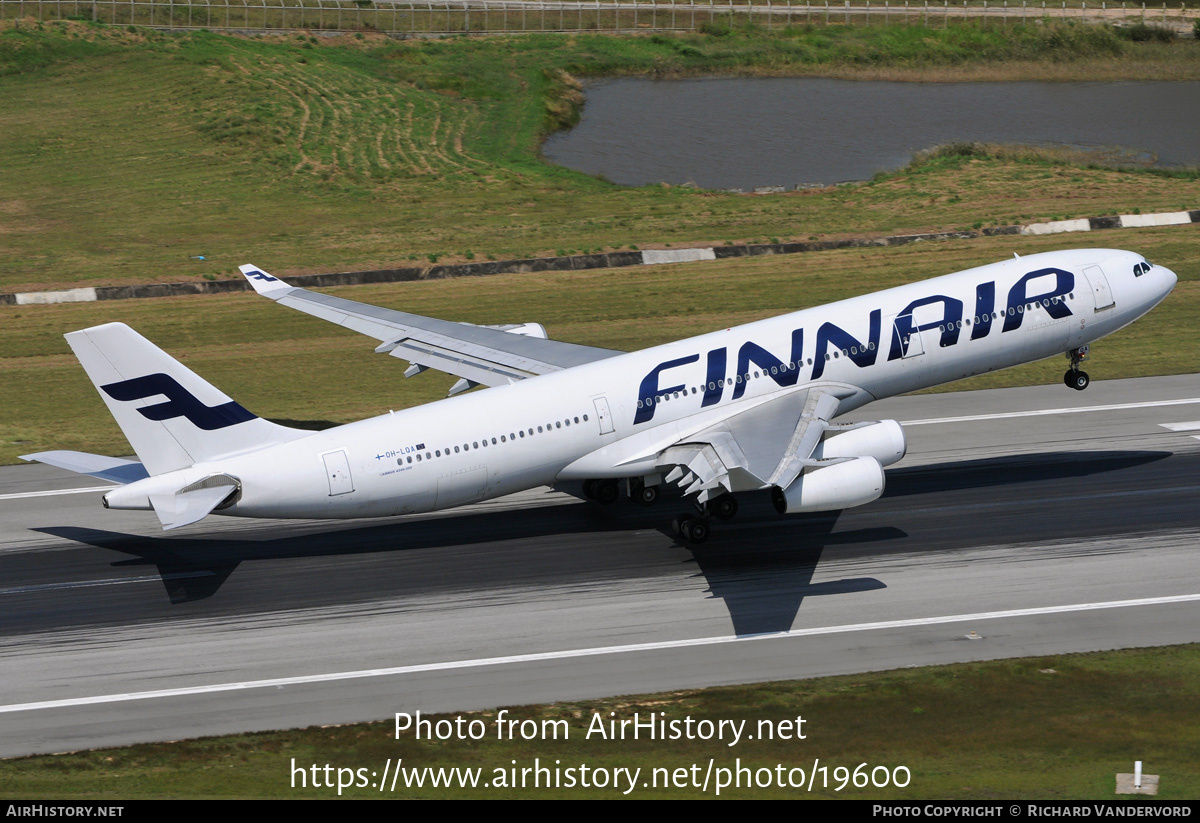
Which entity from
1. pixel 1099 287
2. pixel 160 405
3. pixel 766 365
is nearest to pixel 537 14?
pixel 1099 287

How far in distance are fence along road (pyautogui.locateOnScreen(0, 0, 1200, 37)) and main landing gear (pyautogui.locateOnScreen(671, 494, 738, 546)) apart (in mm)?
100489

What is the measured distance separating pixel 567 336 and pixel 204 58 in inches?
2481

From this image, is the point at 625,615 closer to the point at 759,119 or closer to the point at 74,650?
the point at 74,650

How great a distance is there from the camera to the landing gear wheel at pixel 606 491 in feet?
133

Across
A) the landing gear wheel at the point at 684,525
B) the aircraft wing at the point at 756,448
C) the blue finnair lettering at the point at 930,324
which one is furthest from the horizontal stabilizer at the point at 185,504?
the blue finnair lettering at the point at 930,324

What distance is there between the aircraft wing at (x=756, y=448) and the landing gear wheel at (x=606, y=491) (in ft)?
8.16

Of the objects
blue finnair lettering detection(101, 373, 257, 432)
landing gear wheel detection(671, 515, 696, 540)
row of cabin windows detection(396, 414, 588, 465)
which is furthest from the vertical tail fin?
landing gear wheel detection(671, 515, 696, 540)

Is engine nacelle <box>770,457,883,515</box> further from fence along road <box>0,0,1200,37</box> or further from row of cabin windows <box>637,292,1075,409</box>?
fence along road <box>0,0,1200,37</box>

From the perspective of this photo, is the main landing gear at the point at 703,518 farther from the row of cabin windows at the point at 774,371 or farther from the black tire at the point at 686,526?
the row of cabin windows at the point at 774,371

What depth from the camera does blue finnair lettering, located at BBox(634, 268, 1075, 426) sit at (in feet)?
126

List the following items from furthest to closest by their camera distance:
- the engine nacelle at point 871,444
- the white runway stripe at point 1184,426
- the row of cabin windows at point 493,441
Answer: the white runway stripe at point 1184,426 < the engine nacelle at point 871,444 < the row of cabin windows at point 493,441

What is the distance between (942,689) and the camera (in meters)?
29.2

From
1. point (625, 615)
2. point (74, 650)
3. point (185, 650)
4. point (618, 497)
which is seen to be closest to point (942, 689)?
point (625, 615)

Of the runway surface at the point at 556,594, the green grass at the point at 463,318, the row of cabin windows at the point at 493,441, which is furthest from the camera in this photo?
the green grass at the point at 463,318
